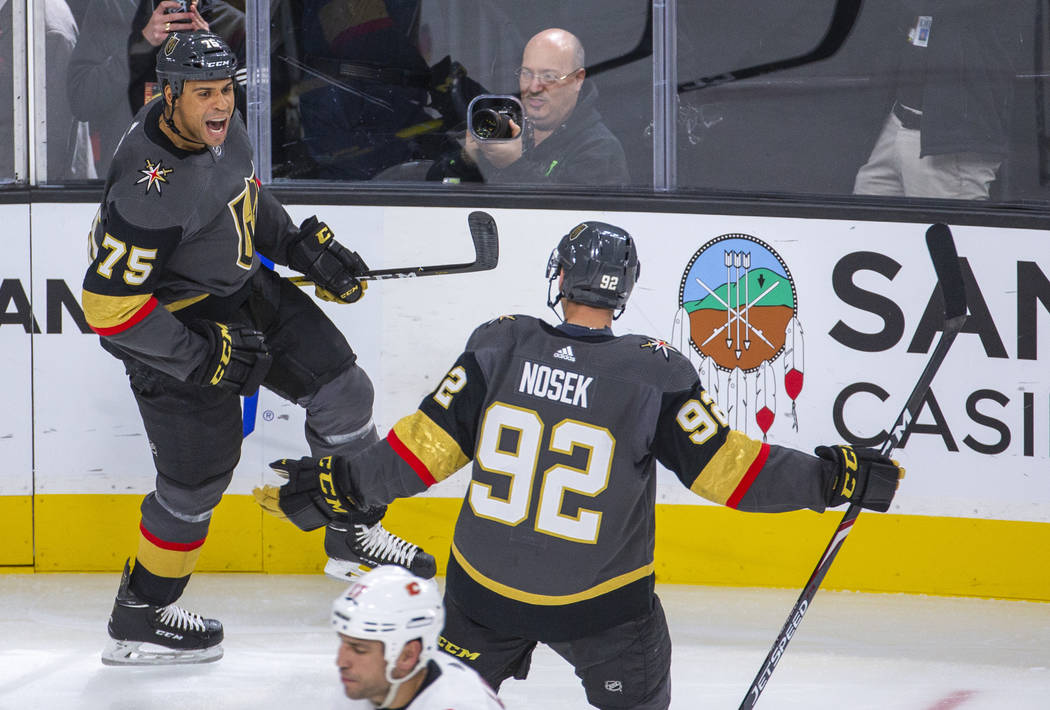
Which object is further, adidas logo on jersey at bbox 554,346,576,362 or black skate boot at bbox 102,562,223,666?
black skate boot at bbox 102,562,223,666

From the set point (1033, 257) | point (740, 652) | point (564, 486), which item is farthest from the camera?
point (1033, 257)

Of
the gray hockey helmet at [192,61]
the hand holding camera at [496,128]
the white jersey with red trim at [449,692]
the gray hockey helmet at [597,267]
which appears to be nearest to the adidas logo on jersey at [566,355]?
the gray hockey helmet at [597,267]

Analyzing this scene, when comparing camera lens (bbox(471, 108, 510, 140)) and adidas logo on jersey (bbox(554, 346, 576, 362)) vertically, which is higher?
camera lens (bbox(471, 108, 510, 140))

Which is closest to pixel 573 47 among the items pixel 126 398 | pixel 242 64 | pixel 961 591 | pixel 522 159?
pixel 522 159

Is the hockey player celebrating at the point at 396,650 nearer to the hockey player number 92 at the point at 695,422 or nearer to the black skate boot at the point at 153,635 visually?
the hockey player number 92 at the point at 695,422

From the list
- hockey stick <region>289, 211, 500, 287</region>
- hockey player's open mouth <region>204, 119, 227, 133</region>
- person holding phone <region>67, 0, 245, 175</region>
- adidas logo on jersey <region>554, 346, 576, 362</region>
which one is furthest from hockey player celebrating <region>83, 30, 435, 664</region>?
adidas logo on jersey <region>554, 346, 576, 362</region>

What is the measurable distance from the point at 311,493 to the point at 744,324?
5.59 ft

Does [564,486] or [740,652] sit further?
[740,652]

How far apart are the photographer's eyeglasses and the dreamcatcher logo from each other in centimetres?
64

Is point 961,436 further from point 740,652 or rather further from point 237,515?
point 237,515

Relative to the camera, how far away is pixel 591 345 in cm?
194

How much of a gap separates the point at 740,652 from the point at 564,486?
1.41 m

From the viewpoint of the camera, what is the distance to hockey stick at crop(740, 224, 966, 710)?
7.39 feet

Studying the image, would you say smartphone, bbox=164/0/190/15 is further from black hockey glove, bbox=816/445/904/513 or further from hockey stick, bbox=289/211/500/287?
black hockey glove, bbox=816/445/904/513
